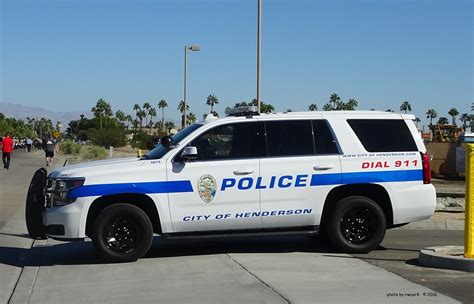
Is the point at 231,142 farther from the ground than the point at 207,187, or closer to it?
farther from the ground

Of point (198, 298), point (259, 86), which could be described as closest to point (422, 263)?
point (198, 298)

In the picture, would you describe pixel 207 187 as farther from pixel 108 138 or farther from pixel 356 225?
pixel 108 138

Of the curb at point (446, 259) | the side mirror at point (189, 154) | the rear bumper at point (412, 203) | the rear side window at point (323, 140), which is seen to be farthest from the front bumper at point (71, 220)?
the curb at point (446, 259)

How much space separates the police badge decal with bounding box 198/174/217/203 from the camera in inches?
345

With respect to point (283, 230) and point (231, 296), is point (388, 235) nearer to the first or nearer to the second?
point (283, 230)

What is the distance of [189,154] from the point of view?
28.6ft

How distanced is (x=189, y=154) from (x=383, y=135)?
9.52ft

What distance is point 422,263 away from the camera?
847cm

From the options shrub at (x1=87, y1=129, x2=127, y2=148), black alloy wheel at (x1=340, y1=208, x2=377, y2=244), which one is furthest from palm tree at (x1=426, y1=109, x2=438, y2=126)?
black alloy wheel at (x1=340, y1=208, x2=377, y2=244)

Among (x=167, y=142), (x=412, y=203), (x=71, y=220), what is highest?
(x=167, y=142)

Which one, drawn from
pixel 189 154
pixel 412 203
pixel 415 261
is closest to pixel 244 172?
pixel 189 154

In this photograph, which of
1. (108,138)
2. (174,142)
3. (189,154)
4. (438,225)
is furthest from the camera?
(108,138)

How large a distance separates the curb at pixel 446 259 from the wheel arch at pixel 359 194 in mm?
978

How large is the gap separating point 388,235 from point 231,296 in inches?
219
